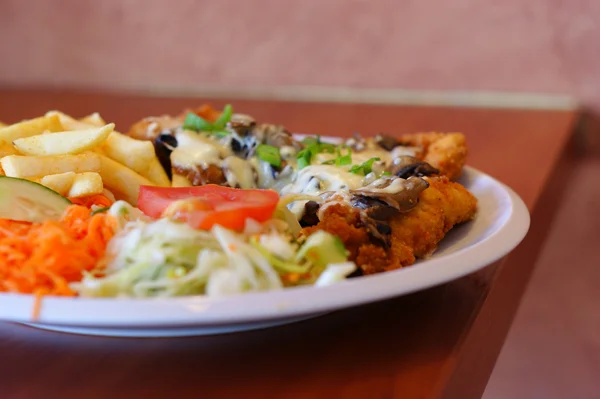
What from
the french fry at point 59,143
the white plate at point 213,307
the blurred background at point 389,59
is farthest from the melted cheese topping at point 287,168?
the blurred background at point 389,59

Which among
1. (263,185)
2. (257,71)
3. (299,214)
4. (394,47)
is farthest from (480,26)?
(299,214)

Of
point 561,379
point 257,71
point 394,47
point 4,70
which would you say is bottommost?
point 561,379

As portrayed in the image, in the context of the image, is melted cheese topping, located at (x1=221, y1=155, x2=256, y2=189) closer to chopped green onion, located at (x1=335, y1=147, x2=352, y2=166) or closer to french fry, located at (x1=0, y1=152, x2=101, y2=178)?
chopped green onion, located at (x1=335, y1=147, x2=352, y2=166)

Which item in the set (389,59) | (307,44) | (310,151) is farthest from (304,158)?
(307,44)

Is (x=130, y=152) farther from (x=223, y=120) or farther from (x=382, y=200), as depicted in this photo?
(x=382, y=200)

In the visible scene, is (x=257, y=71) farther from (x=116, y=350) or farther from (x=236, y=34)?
(x=116, y=350)
